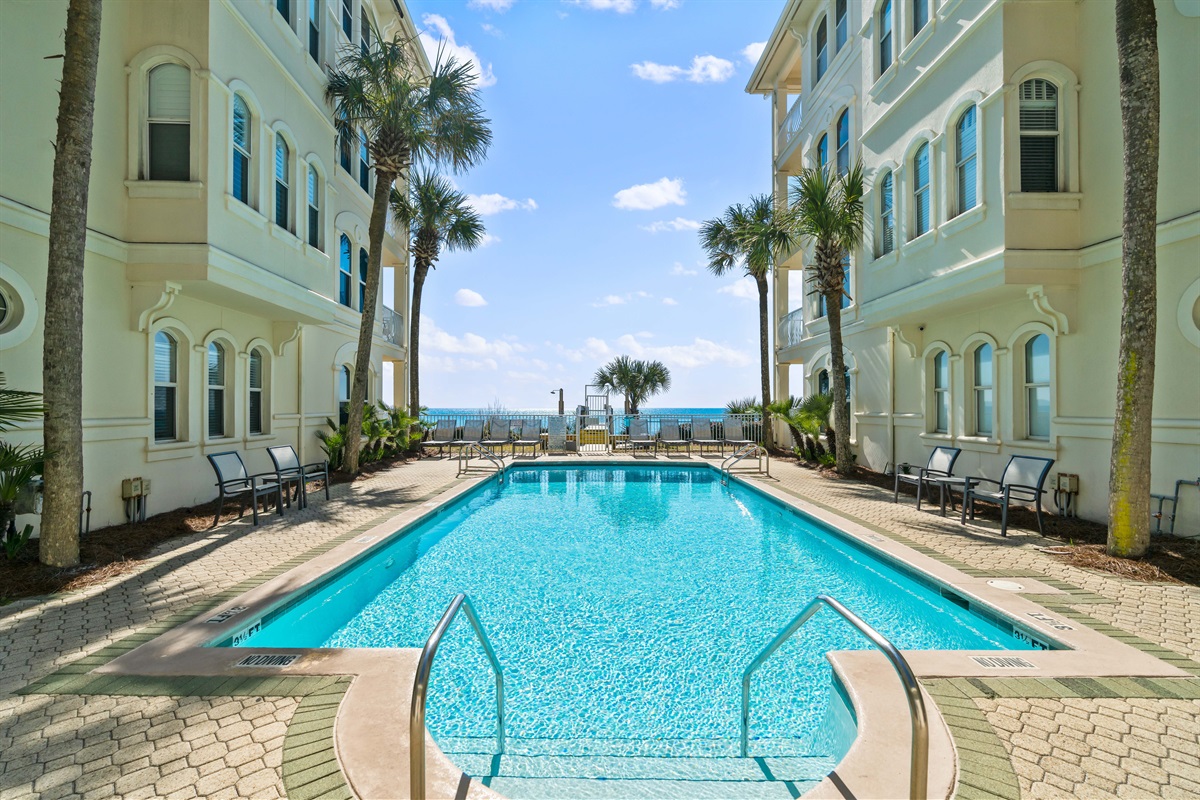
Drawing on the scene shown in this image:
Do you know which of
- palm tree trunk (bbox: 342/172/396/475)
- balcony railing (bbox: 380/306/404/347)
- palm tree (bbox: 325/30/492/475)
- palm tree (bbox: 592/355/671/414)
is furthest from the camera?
palm tree (bbox: 592/355/671/414)

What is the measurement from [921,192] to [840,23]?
761 cm

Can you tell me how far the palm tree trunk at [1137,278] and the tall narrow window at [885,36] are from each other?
7438 mm

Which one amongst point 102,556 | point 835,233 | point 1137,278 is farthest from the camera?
point 835,233

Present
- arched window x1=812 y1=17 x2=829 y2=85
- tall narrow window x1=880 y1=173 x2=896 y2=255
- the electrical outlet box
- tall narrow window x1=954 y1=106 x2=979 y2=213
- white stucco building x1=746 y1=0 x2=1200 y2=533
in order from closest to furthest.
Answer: white stucco building x1=746 y1=0 x2=1200 y2=533, the electrical outlet box, tall narrow window x1=954 y1=106 x2=979 y2=213, tall narrow window x1=880 y1=173 x2=896 y2=255, arched window x1=812 y1=17 x2=829 y2=85

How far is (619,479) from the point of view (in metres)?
15.4

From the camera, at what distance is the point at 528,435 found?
19.1 m

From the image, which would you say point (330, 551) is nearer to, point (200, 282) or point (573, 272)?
point (200, 282)

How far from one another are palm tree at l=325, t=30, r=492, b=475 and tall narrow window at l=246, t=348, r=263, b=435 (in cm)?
180

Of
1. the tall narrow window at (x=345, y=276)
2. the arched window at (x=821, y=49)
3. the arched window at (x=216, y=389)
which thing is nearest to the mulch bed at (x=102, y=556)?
the arched window at (x=216, y=389)

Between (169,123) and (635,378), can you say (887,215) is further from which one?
(635,378)

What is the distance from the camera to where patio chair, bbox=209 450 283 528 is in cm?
813

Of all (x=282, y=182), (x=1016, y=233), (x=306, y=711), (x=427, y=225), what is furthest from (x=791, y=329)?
(x=306, y=711)

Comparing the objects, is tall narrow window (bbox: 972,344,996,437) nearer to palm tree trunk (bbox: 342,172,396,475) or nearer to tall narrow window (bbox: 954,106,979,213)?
tall narrow window (bbox: 954,106,979,213)

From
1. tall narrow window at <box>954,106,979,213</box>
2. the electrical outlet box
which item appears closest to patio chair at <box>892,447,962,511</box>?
the electrical outlet box
